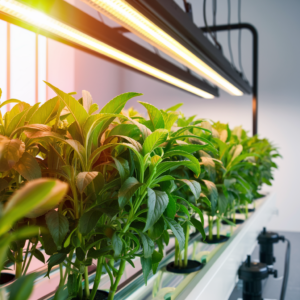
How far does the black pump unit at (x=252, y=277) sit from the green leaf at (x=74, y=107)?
3.43ft

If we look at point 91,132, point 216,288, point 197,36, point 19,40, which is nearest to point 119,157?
point 91,132

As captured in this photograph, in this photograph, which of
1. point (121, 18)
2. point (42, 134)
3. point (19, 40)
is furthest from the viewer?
point (19, 40)

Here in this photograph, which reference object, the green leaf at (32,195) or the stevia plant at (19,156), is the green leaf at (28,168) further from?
the green leaf at (32,195)

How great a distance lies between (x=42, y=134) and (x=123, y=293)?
1.73 feet

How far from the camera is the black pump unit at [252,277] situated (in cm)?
134

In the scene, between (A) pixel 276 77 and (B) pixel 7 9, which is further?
(A) pixel 276 77

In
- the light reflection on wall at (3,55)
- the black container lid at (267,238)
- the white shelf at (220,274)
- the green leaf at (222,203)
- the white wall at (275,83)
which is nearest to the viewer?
Result: the white shelf at (220,274)

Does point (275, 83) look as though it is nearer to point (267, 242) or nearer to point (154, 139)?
point (267, 242)

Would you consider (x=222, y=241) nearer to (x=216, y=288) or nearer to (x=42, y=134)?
(x=216, y=288)

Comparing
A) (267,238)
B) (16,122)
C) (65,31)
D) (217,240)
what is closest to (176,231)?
(16,122)

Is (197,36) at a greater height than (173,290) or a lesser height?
greater

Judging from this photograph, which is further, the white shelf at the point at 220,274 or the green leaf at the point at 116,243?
the white shelf at the point at 220,274

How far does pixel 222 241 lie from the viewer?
4.49 ft


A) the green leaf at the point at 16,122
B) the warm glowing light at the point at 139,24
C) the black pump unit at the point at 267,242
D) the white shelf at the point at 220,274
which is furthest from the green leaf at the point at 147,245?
the black pump unit at the point at 267,242
